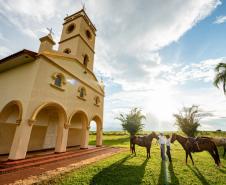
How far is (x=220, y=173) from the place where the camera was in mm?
6980

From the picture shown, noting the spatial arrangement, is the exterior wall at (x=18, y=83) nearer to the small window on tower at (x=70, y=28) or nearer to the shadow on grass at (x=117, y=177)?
the shadow on grass at (x=117, y=177)

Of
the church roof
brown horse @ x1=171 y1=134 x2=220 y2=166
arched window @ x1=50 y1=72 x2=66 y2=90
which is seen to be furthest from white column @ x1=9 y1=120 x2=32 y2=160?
brown horse @ x1=171 y1=134 x2=220 y2=166

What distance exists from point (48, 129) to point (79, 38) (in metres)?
10.5

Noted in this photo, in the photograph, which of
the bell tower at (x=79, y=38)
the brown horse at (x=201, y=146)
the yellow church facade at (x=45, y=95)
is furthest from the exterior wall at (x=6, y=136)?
the brown horse at (x=201, y=146)

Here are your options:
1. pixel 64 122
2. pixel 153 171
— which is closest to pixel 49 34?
pixel 64 122

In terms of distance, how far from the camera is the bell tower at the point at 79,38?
15.8 m

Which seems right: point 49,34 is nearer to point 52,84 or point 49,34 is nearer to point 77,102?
point 52,84

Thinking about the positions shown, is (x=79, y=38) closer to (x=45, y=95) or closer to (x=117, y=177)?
(x=45, y=95)

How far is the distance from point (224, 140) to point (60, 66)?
54.0 ft

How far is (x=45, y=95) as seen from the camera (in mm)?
9930

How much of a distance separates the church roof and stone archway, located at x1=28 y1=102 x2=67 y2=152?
364 centimetres

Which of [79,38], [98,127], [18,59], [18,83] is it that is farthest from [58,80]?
[98,127]

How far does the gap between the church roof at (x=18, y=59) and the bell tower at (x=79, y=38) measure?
5.69 m

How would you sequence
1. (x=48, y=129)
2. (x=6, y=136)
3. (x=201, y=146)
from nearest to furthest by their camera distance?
(x=201, y=146), (x=6, y=136), (x=48, y=129)
